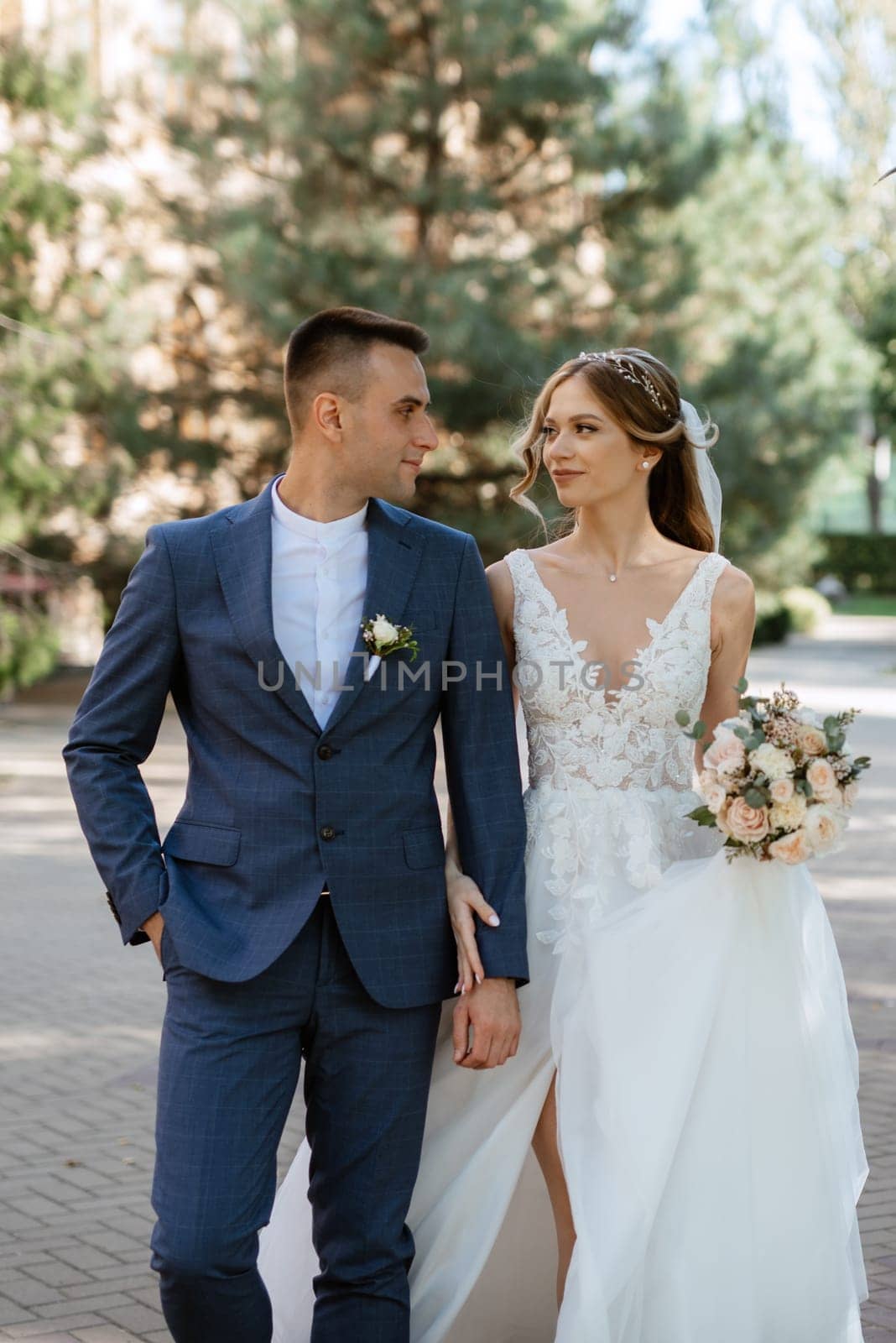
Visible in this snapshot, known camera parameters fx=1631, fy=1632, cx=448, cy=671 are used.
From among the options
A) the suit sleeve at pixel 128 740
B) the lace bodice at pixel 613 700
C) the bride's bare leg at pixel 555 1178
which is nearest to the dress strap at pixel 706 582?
the lace bodice at pixel 613 700

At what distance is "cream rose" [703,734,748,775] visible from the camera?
132 inches

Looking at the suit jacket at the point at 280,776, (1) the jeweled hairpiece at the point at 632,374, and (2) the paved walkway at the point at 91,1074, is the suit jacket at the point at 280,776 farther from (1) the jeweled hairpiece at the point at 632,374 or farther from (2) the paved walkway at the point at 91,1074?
(2) the paved walkway at the point at 91,1074

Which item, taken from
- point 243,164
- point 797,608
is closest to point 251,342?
point 243,164

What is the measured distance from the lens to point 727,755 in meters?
3.36

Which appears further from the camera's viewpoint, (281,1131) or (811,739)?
(811,739)

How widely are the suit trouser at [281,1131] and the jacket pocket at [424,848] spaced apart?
0.64ft

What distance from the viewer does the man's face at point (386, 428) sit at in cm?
326

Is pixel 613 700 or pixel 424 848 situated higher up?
pixel 613 700

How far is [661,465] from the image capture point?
4.10m

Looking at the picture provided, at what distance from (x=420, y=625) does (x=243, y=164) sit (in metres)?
18.2

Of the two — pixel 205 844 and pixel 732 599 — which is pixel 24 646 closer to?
pixel 732 599

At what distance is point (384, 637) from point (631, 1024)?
39.3 inches

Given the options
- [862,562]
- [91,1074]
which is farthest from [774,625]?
[91,1074]

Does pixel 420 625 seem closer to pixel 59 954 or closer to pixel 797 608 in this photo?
pixel 59 954
